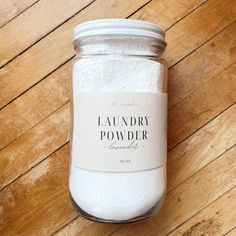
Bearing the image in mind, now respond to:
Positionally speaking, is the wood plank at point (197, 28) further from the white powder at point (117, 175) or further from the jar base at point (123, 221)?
the jar base at point (123, 221)

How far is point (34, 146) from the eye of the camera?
0.58m

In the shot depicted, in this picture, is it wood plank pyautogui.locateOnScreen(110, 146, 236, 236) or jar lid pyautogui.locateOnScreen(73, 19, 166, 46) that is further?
wood plank pyautogui.locateOnScreen(110, 146, 236, 236)

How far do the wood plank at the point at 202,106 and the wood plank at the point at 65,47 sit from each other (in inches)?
2.5

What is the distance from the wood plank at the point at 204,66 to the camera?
579mm

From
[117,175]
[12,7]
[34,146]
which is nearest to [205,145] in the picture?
[117,175]

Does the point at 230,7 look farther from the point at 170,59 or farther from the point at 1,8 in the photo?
the point at 1,8

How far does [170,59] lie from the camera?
1.89 ft

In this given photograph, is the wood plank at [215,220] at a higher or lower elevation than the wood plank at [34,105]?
lower

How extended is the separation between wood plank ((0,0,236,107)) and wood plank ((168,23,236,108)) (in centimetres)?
1

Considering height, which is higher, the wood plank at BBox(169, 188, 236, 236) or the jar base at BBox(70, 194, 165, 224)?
the jar base at BBox(70, 194, 165, 224)

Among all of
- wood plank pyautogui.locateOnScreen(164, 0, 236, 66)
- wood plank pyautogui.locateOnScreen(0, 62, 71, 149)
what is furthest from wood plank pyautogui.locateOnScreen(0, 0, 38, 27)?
wood plank pyautogui.locateOnScreen(164, 0, 236, 66)

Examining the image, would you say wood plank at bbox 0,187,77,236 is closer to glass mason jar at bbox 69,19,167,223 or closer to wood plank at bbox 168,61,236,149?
glass mason jar at bbox 69,19,167,223

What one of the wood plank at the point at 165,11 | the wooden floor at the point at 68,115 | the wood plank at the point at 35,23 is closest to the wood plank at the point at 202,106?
the wooden floor at the point at 68,115

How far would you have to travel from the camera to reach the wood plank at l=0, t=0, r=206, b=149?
573 millimetres
